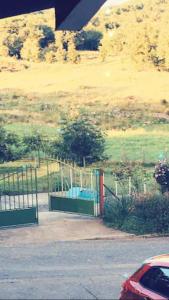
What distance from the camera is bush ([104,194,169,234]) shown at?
15383 mm

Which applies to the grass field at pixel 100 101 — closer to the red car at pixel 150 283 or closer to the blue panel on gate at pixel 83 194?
the blue panel on gate at pixel 83 194

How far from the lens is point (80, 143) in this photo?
21.7 m

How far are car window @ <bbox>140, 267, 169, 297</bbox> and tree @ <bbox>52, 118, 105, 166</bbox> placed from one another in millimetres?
14991

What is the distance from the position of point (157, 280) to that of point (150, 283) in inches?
3.4

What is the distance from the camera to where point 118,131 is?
2208 cm

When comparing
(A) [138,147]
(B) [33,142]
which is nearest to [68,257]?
(B) [33,142]

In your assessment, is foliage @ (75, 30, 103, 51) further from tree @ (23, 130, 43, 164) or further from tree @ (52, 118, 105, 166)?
tree @ (23, 130, 43, 164)

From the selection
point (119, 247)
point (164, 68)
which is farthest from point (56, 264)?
point (164, 68)

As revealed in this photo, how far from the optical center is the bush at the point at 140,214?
15383 millimetres

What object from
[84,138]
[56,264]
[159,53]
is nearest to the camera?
[56,264]

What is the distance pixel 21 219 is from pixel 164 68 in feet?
33.2

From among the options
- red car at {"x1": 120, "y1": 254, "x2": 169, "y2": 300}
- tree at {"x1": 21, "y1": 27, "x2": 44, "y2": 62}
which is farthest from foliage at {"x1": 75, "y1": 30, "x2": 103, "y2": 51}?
red car at {"x1": 120, "y1": 254, "x2": 169, "y2": 300}

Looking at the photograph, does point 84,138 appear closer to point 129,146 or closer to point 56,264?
point 129,146

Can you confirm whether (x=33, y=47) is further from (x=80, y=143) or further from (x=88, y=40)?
(x=80, y=143)
